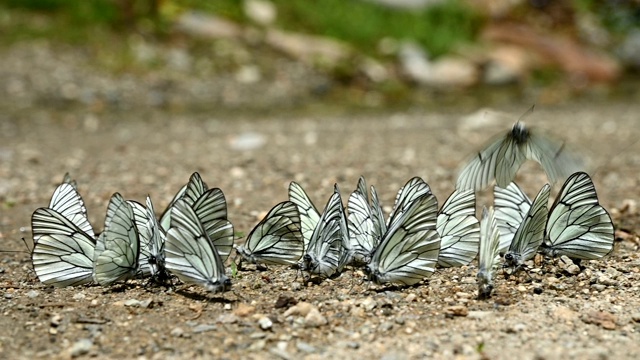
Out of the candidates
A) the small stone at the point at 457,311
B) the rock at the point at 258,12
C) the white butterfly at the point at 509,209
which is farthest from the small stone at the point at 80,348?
the rock at the point at 258,12

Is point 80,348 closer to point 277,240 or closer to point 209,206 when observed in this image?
point 209,206

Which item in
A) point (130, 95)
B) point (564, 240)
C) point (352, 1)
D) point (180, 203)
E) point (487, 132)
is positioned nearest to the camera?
point (180, 203)

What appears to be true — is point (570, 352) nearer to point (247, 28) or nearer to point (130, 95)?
point (130, 95)

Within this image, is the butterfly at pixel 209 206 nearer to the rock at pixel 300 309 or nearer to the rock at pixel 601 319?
the rock at pixel 300 309

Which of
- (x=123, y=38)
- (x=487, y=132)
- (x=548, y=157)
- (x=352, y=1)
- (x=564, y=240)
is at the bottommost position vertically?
(x=564, y=240)

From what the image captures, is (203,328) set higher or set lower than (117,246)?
lower

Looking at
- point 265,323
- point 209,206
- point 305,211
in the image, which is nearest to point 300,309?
point 265,323

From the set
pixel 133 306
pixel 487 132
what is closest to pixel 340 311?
pixel 133 306

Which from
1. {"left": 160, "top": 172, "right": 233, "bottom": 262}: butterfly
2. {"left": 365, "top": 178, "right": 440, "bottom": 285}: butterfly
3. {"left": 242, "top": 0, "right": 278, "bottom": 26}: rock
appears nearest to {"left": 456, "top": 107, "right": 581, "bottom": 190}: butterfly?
{"left": 365, "top": 178, "right": 440, "bottom": 285}: butterfly
